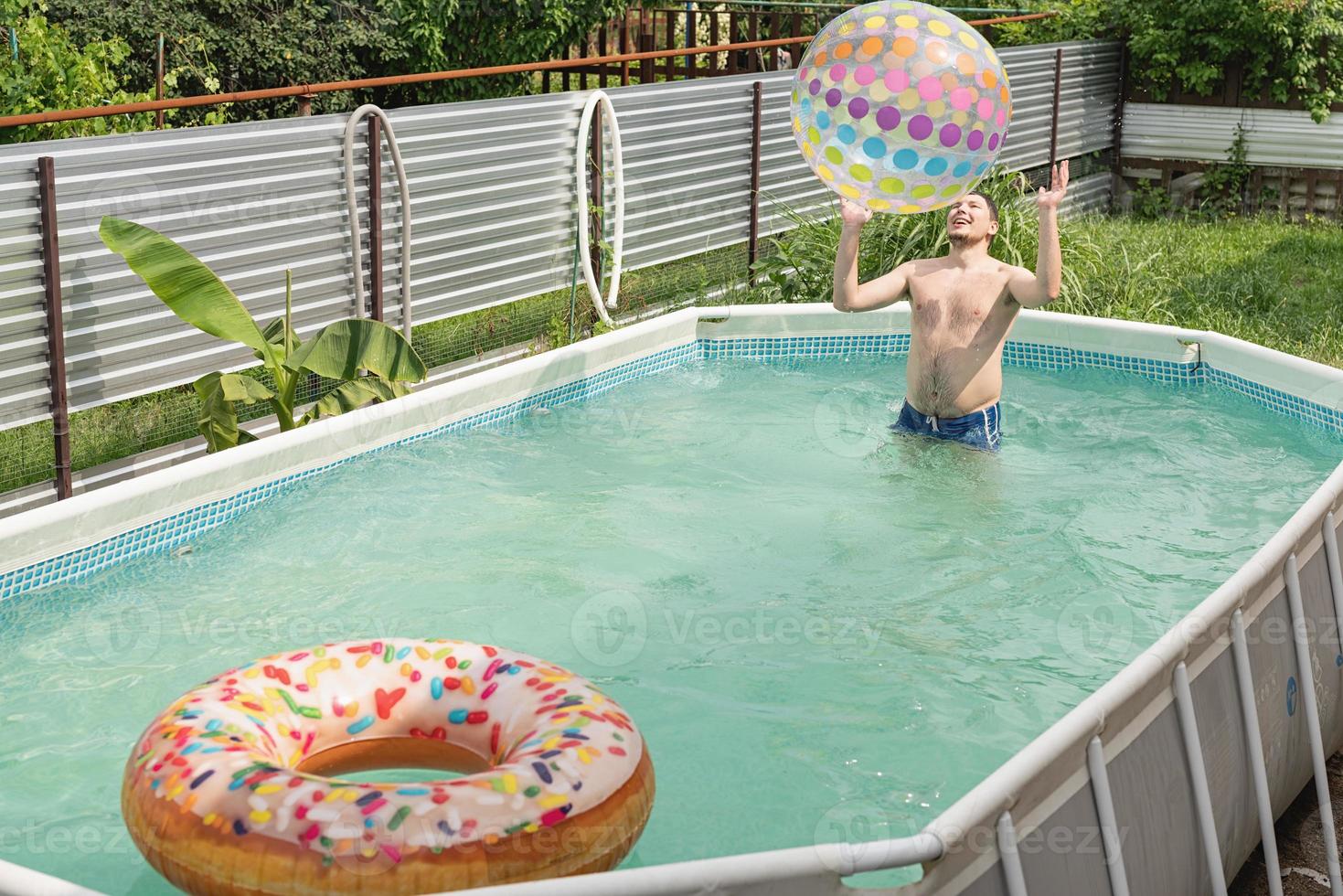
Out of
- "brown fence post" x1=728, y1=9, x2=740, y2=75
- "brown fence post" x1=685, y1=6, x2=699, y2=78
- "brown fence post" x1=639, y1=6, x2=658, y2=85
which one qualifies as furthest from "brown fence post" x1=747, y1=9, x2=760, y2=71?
"brown fence post" x1=639, y1=6, x2=658, y2=85

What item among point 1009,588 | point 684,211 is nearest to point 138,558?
point 1009,588

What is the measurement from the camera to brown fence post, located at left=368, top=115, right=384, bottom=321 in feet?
22.3

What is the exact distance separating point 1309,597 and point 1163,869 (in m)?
1.30

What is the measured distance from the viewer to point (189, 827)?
104 inches

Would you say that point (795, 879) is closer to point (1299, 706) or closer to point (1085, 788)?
point (1085, 788)

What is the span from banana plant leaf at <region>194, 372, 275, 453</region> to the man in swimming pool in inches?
93.1

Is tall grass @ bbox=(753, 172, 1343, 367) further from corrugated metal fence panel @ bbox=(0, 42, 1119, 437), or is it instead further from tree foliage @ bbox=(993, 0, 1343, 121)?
tree foliage @ bbox=(993, 0, 1343, 121)

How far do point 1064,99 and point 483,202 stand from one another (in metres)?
7.41

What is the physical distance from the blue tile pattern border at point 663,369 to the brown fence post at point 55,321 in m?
0.79

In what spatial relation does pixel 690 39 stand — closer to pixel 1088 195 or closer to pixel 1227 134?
pixel 1088 195

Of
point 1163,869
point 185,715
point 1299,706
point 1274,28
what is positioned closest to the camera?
point 185,715

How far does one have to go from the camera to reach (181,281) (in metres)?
5.60

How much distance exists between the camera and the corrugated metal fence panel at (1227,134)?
13.3 metres

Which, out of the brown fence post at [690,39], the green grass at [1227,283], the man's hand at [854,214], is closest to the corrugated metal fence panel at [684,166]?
the green grass at [1227,283]
